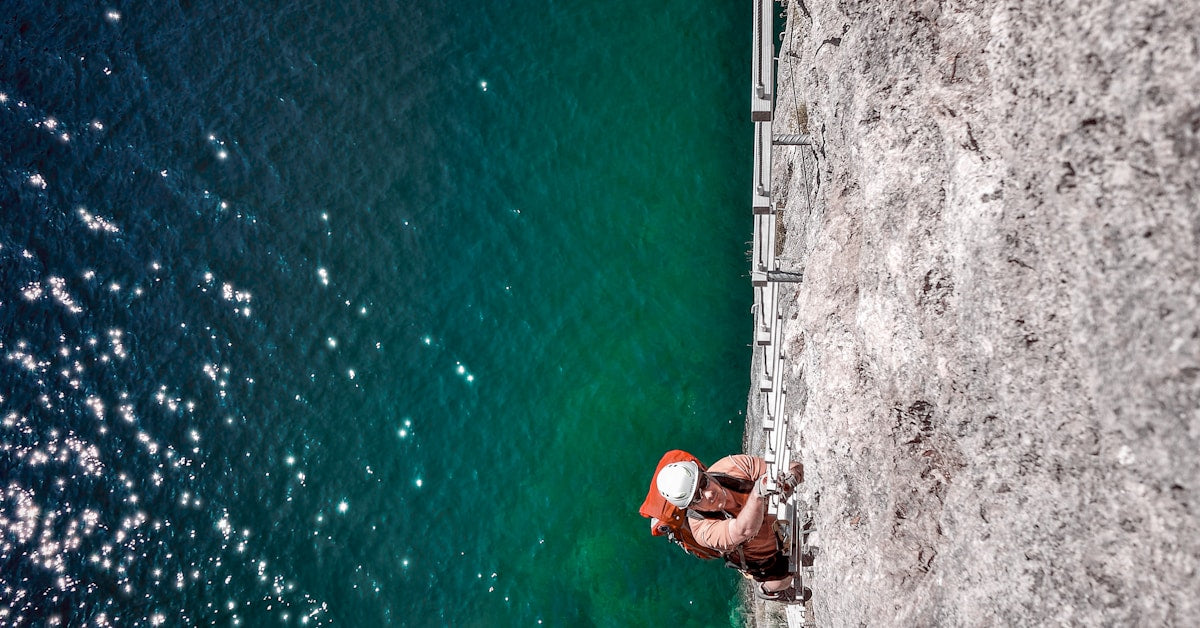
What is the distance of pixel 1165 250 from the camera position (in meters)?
2.54

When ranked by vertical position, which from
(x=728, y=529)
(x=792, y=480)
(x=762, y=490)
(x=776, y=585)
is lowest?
(x=776, y=585)

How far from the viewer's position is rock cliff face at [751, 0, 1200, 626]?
256 centimetres

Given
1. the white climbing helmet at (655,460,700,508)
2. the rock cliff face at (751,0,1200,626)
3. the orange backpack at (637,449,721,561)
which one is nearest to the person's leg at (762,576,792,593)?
the orange backpack at (637,449,721,561)

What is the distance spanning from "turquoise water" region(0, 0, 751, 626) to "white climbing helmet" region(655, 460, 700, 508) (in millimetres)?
4875

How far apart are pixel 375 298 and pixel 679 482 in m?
7.16

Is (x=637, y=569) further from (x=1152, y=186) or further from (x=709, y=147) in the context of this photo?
(x=1152, y=186)

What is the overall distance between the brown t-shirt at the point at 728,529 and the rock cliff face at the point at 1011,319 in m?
0.90

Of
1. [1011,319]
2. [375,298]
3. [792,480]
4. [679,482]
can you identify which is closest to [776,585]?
[792,480]

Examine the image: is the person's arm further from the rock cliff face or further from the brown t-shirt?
the rock cliff face

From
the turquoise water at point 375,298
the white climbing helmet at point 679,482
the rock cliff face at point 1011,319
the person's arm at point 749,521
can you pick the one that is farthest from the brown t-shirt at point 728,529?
the turquoise water at point 375,298

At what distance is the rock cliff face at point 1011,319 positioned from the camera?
101 inches

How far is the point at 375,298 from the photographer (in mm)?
11266

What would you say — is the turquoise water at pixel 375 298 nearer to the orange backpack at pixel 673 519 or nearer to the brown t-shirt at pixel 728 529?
the brown t-shirt at pixel 728 529

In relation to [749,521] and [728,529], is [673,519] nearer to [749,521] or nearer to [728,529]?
[728,529]
